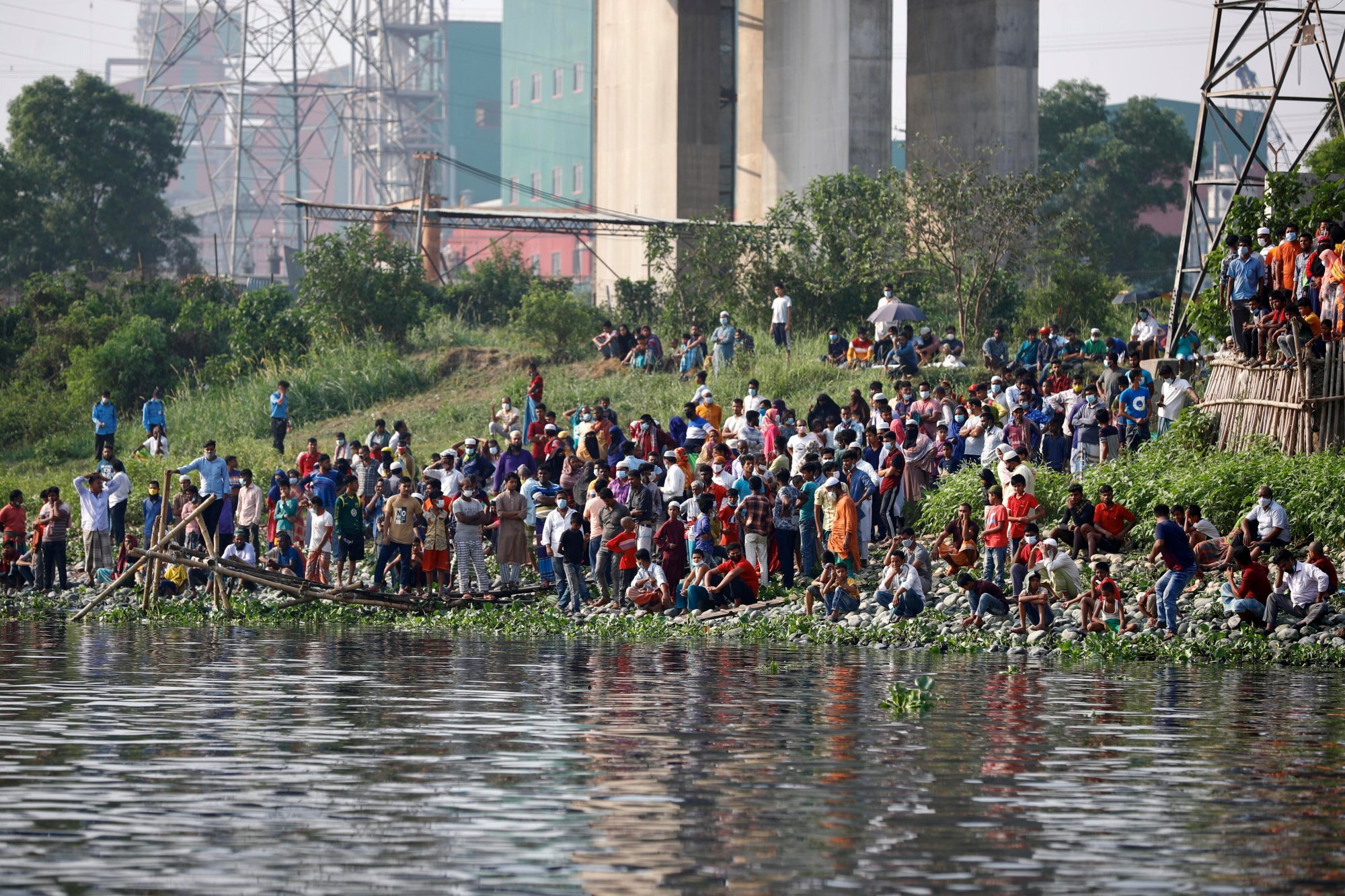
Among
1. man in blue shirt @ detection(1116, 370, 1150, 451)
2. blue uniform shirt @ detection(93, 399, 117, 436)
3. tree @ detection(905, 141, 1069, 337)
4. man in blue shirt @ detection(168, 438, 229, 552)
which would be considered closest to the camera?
man in blue shirt @ detection(1116, 370, 1150, 451)

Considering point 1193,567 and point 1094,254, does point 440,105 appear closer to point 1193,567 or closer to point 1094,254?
point 1094,254

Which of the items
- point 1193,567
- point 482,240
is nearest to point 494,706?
point 1193,567

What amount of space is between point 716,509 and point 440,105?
329ft

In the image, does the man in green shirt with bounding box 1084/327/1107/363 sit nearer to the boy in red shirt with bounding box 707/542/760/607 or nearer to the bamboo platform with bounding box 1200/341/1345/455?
the bamboo platform with bounding box 1200/341/1345/455

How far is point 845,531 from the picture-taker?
23844 millimetres

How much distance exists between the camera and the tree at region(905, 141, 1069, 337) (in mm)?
37750

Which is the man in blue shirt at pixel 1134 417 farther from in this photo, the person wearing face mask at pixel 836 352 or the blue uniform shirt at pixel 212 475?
the blue uniform shirt at pixel 212 475

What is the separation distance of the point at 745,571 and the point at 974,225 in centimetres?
1643

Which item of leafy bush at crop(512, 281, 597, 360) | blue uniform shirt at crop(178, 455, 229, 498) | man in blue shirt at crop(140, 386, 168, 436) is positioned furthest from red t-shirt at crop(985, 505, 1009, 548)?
leafy bush at crop(512, 281, 597, 360)

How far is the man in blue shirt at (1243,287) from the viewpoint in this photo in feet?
80.2

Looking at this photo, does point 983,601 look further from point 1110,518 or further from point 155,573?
point 155,573

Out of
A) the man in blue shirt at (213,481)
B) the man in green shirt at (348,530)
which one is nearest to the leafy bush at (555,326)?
the man in blue shirt at (213,481)

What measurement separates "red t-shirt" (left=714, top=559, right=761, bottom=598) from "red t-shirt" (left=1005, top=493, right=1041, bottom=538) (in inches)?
132

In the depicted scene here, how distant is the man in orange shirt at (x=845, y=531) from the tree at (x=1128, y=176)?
45.7 metres
